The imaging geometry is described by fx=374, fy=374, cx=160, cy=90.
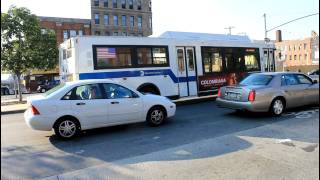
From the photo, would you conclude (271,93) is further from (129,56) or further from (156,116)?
(129,56)

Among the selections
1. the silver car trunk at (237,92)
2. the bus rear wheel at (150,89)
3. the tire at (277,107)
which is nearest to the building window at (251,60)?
the bus rear wheel at (150,89)

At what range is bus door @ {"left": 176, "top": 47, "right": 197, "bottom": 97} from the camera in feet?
51.3

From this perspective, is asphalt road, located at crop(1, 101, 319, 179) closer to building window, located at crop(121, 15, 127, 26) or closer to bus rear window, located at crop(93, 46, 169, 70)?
bus rear window, located at crop(93, 46, 169, 70)

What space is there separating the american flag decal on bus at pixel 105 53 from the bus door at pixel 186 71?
10.2ft

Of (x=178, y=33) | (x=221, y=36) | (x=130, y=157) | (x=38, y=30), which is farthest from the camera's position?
(x=38, y=30)

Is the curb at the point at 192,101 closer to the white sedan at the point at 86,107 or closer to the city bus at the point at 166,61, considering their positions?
the city bus at the point at 166,61

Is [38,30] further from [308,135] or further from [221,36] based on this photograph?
[308,135]

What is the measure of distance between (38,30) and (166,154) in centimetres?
2077

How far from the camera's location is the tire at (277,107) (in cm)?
1111

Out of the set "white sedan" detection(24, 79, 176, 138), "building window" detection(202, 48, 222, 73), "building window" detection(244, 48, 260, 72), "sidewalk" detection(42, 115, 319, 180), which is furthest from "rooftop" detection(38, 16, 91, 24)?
"sidewalk" detection(42, 115, 319, 180)

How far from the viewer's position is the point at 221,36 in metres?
17.8

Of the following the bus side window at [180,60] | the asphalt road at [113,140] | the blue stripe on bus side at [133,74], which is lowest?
the asphalt road at [113,140]

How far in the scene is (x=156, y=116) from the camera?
1007cm

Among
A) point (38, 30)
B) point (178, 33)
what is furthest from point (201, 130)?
point (38, 30)
